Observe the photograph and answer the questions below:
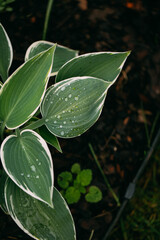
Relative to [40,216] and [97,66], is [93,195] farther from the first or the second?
[97,66]

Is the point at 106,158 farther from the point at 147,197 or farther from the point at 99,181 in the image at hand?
the point at 147,197

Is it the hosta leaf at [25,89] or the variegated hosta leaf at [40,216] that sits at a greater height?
the hosta leaf at [25,89]

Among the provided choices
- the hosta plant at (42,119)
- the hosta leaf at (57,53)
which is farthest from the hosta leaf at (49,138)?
the hosta leaf at (57,53)

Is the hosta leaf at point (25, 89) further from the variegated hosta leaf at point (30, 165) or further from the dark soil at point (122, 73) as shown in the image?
the dark soil at point (122, 73)

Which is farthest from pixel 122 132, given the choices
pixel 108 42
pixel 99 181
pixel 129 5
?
pixel 129 5

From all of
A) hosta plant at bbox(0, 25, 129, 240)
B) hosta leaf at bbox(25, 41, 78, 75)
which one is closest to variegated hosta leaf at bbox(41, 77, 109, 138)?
hosta plant at bbox(0, 25, 129, 240)

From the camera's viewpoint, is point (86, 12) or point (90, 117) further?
point (86, 12)
